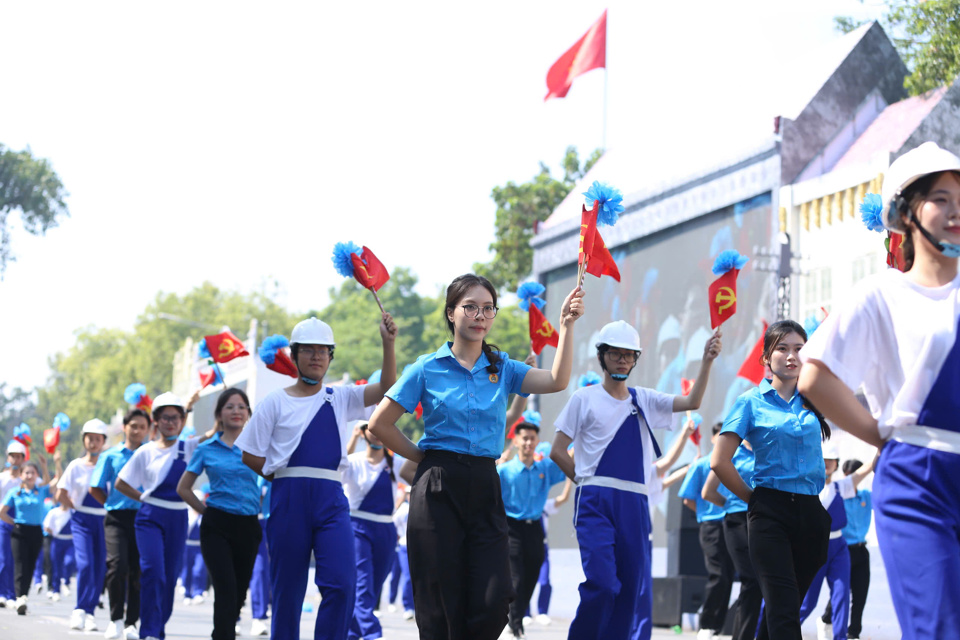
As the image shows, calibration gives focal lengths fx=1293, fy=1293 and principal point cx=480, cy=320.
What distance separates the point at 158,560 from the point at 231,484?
5.65ft

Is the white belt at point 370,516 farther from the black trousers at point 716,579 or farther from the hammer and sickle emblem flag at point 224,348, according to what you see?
the black trousers at point 716,579

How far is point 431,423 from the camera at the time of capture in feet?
19.3

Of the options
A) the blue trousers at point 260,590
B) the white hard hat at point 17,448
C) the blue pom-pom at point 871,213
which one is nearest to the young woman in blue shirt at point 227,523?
the blue pom-pom at point 871,213

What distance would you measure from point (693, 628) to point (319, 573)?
32.1 feet

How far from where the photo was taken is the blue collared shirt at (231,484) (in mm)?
9195

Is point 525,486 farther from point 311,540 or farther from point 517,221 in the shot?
point 517,221

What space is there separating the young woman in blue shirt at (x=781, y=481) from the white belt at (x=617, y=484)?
3.14ft

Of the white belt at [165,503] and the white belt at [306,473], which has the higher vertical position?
the white belt at [306,473]

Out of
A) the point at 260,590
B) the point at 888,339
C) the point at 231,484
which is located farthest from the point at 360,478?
the point at 888,339

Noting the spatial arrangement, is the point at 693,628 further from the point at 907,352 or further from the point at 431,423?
the point at 907,352

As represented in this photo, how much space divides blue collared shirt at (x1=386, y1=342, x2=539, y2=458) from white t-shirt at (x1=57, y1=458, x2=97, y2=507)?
8370 mm

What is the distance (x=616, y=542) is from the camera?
7.79 meters

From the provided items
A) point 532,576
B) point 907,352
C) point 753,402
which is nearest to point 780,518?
point 753,402

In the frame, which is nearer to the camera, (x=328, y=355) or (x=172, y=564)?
(x=328, y=355)
